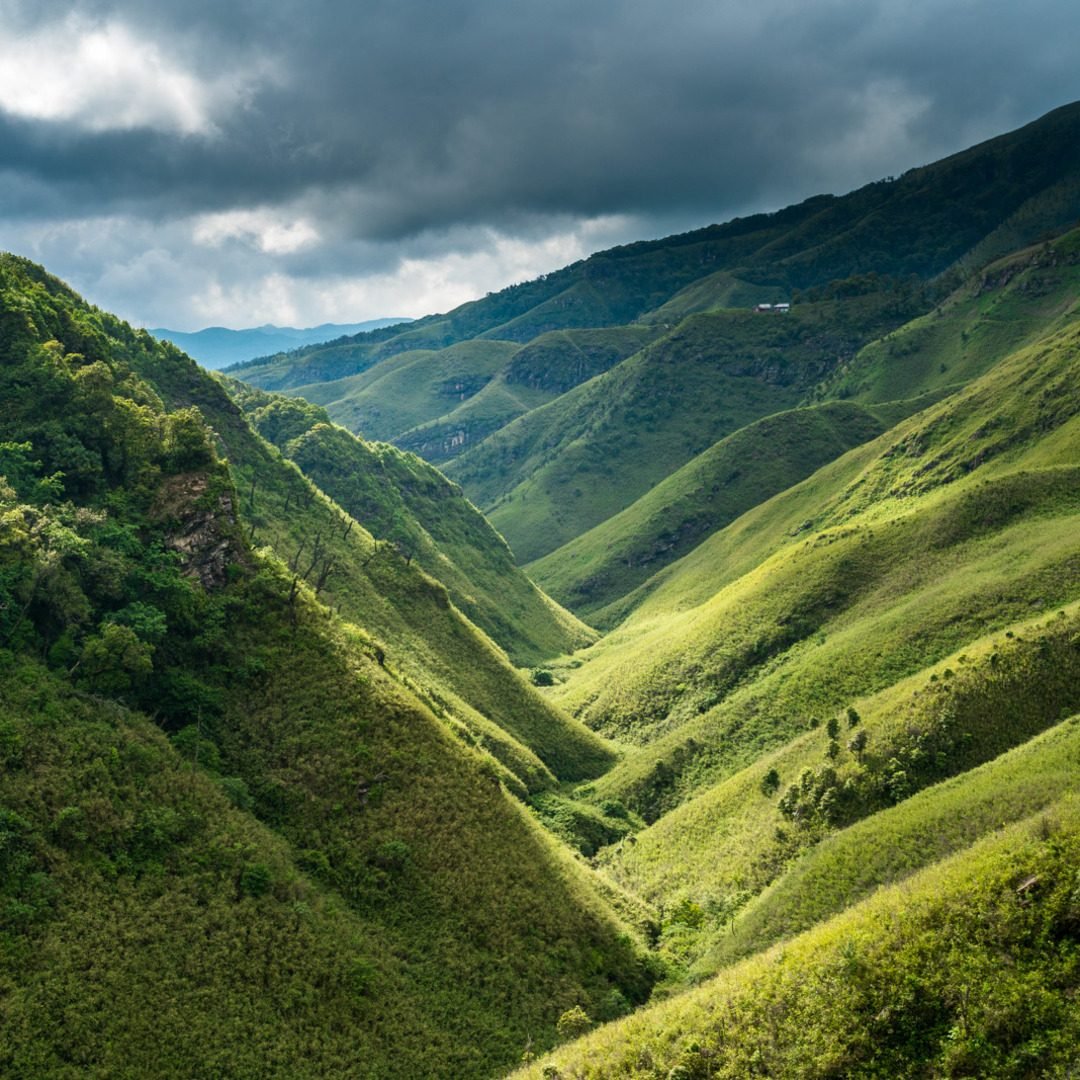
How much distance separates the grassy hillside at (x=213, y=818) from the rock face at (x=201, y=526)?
0.22 m

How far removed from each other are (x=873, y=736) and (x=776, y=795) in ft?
35.5

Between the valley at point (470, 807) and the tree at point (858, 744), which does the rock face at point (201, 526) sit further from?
the tree at point (858, 744)

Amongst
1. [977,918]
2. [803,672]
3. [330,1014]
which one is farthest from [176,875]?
[803,672]

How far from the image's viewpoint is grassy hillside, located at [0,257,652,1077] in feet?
127

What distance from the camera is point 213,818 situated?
4756 centimetres

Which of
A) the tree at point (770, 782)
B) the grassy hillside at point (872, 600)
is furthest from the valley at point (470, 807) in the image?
the tree at point (770, 782)

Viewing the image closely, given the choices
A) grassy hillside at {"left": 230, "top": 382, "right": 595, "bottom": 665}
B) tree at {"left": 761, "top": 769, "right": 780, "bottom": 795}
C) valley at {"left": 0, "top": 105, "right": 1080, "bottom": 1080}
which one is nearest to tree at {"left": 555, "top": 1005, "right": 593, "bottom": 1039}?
valley at {"left": 0, "top": 105, "right": 1080, "bottom": 1080}

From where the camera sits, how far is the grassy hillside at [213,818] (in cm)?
3881

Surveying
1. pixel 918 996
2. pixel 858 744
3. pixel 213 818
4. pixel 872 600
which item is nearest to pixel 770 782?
pixel 858 744

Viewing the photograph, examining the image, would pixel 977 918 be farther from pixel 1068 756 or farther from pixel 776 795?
pixel 776 795

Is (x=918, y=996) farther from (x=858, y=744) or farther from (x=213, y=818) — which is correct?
(x=213, y=818)

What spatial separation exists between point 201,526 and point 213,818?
27.4m

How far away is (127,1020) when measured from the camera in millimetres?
36906

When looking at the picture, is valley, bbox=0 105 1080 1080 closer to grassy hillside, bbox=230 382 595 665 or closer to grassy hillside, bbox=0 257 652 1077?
grassy hillside, bbox=0 257 652 1077
